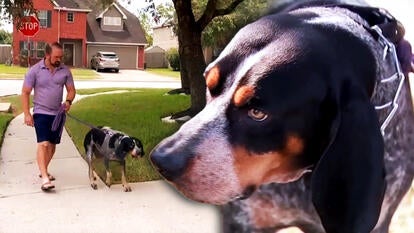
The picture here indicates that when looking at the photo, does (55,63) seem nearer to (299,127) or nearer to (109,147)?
(109,147)

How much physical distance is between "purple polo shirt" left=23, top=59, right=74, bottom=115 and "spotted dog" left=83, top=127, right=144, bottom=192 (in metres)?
0.55

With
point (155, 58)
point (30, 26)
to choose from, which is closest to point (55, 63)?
point (30, 26)

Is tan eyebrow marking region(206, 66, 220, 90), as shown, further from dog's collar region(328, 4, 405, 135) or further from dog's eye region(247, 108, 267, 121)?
dog's collar region(328, 4, 405, 135)

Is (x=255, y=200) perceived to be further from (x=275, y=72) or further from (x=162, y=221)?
(x=162, y=221)

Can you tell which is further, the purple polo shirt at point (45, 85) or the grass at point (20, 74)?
the grass at point (20, 74)

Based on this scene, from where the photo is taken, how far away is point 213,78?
2.84 feet

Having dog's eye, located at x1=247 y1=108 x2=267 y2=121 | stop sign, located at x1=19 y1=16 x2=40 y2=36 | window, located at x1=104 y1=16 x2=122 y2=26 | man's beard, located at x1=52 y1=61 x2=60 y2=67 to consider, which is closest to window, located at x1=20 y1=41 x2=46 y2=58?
window, located at x1=104 y1=16 x2=122 y2=26

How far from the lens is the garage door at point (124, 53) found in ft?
144

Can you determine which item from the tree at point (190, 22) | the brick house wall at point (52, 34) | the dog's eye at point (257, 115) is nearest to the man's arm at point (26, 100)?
the tree at point (190, 22)

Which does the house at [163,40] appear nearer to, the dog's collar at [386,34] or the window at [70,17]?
the window at [70,17]

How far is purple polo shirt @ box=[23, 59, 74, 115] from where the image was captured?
6.24 m

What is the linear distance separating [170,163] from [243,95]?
5.4 inches

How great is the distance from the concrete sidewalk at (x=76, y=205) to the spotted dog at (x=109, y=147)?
16 cm

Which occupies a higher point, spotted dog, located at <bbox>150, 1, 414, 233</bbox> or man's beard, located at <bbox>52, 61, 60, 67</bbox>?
spotted dog, located at <bbox>150, 1, 414, 233</bbox>
